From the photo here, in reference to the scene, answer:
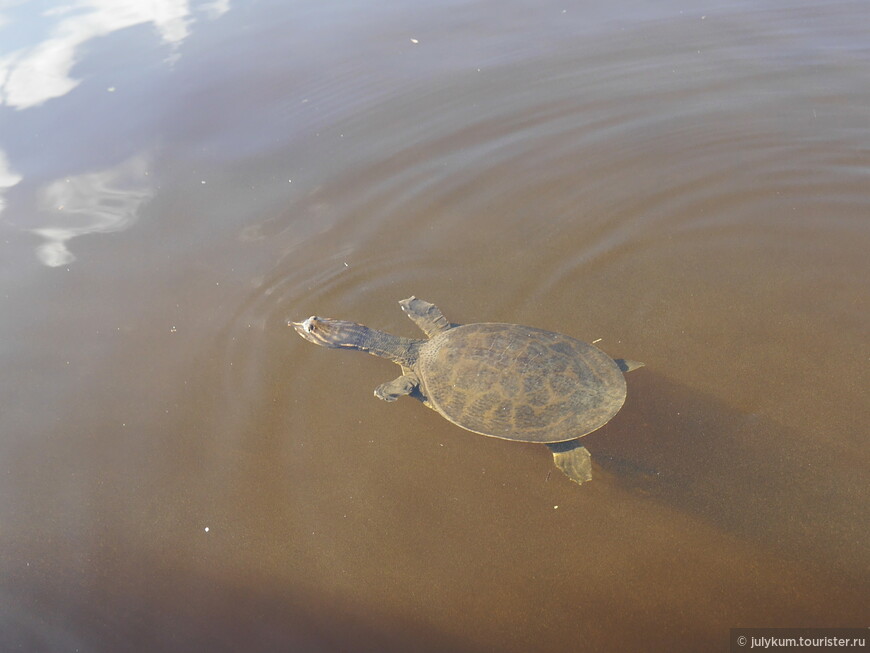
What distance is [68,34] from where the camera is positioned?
28.5ft

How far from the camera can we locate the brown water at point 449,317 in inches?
123

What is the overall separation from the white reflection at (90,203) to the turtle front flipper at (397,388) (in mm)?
3606

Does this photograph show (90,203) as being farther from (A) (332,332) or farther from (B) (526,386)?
(B) (526,386)

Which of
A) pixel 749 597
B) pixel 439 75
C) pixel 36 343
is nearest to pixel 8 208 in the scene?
pixel 36 343

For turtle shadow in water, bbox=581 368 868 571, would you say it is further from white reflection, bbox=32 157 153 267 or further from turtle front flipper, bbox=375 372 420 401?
white reflection, bbox=32 157 153 267

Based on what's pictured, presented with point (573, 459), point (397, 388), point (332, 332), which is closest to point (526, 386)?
point (573, 459)

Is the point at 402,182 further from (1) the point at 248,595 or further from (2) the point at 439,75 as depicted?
(1) the point at 248,595

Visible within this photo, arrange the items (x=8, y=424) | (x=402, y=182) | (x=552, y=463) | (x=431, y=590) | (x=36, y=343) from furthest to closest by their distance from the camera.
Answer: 1. (x=402, y=182)
2. (x=36, y=343)
3. (x=8, y=424)
4. (x=552, y=463)
5. (x=431, y=590)

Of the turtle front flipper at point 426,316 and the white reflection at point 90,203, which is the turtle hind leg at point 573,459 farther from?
the white reflection at point 90,203

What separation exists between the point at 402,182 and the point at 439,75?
7.38 feet

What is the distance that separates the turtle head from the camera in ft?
13.5

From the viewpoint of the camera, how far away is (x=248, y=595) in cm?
320

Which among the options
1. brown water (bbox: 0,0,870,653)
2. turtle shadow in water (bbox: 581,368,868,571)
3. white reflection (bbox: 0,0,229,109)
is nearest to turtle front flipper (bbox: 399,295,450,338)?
brown water (bbox: 0,0,870,653)

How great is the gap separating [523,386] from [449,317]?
1.17 metres
